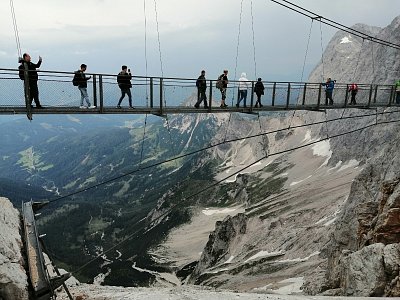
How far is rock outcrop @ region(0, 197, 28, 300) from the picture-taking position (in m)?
10.4

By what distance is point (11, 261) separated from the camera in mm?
11211

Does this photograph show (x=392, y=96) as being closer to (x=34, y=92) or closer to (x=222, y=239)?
(x=34, y=92)

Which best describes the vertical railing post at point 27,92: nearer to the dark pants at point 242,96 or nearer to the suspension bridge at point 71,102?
the suspension bridge at point 71,102

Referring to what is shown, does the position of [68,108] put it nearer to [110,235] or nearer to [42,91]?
[42,91]

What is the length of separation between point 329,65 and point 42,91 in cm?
13664

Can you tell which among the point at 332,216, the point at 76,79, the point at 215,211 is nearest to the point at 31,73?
the point at 76,79

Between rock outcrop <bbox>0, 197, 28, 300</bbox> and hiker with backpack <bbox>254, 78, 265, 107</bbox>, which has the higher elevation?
hiker with backpack <bbox>254, 78, 265, 107</bbox>

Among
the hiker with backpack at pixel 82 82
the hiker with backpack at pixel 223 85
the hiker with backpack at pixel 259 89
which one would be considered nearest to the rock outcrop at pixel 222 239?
the hiker with backpack at pixel 259 89

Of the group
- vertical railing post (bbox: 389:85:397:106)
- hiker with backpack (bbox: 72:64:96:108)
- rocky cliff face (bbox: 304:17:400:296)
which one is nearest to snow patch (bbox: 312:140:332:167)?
vertical railing post (bbox: 389:85:397:106)

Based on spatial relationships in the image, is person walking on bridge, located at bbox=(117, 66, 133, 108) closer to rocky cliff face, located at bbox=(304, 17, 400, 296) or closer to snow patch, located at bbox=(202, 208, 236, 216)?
rocky cliff face, located at bbox=(304, 17, 400, 296)

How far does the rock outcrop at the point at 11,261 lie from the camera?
1038cm

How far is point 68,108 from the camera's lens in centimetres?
1565

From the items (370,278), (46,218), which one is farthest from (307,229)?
(46,218)

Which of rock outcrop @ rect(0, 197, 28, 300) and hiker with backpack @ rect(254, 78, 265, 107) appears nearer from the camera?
rock outcrop @ rect(0, 197, 28, 300)
